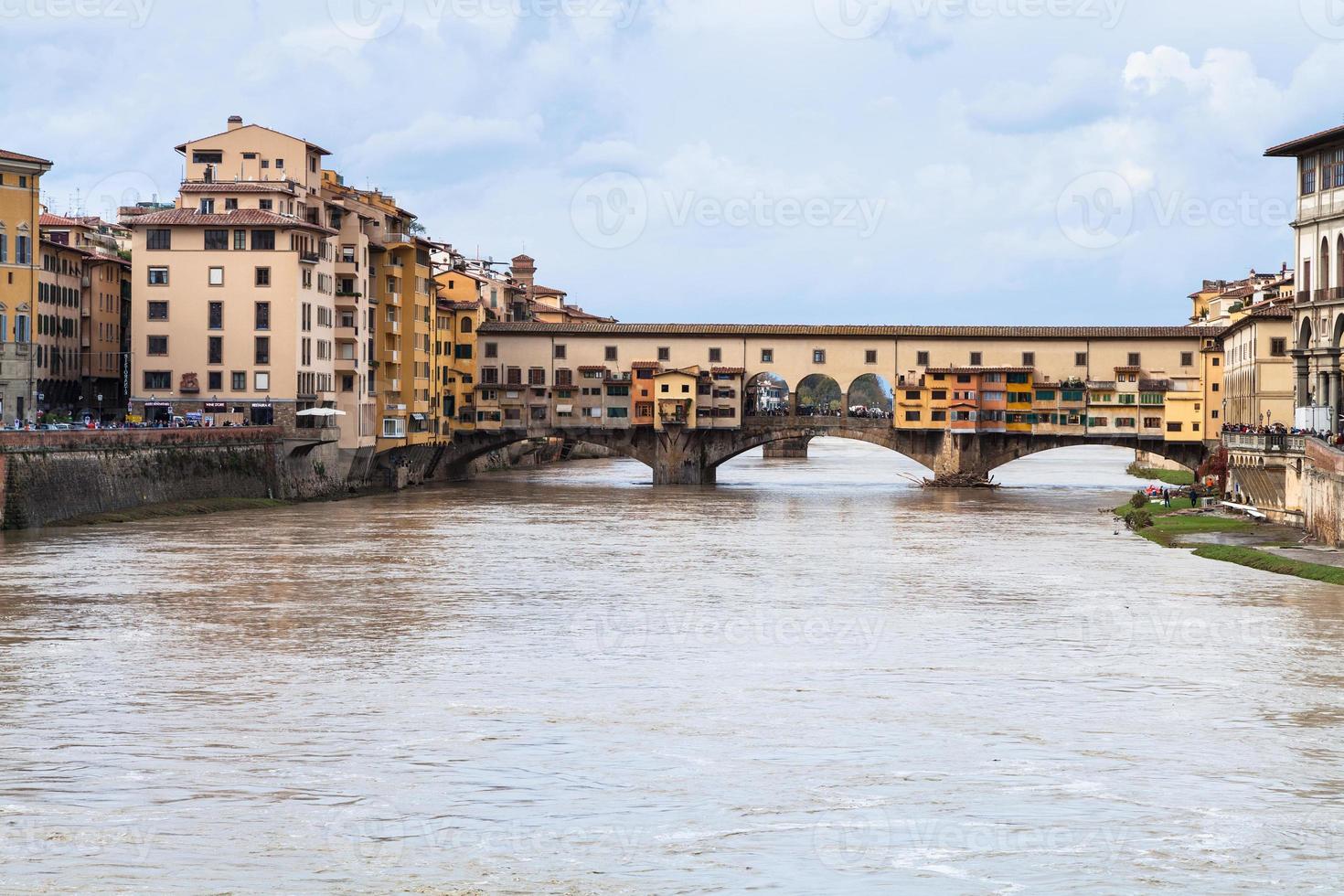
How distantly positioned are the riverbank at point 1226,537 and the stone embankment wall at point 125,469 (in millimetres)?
30964

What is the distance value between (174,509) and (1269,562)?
34.2m

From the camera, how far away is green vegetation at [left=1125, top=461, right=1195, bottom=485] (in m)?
98.8

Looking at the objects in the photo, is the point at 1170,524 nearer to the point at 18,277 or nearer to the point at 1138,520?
the point at 1138,520

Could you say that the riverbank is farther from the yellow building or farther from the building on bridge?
the yellow building

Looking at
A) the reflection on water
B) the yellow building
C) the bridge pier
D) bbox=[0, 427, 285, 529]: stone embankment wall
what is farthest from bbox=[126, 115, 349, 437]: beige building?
the bridge pier

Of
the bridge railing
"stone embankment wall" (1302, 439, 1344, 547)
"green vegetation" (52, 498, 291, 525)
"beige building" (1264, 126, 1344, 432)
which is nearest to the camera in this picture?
"stone embankment wall" (1302, 439, 1344, 547)

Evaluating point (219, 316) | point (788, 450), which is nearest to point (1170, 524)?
point (219, 316)

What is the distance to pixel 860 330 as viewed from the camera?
94.6 m

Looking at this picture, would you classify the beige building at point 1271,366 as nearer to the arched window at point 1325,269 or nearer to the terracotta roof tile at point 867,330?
the arched window at point 1325,269

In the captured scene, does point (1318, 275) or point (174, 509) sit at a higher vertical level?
point (1318, 275)

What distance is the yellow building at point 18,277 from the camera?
62969 mm

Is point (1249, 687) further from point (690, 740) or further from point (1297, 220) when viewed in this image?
point (1297, 220)

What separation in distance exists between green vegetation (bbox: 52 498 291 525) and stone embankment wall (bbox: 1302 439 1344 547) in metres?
33.9

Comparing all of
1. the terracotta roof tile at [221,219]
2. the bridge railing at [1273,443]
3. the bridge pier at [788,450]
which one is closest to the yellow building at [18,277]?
the terracotta roof tile at [221,219]
